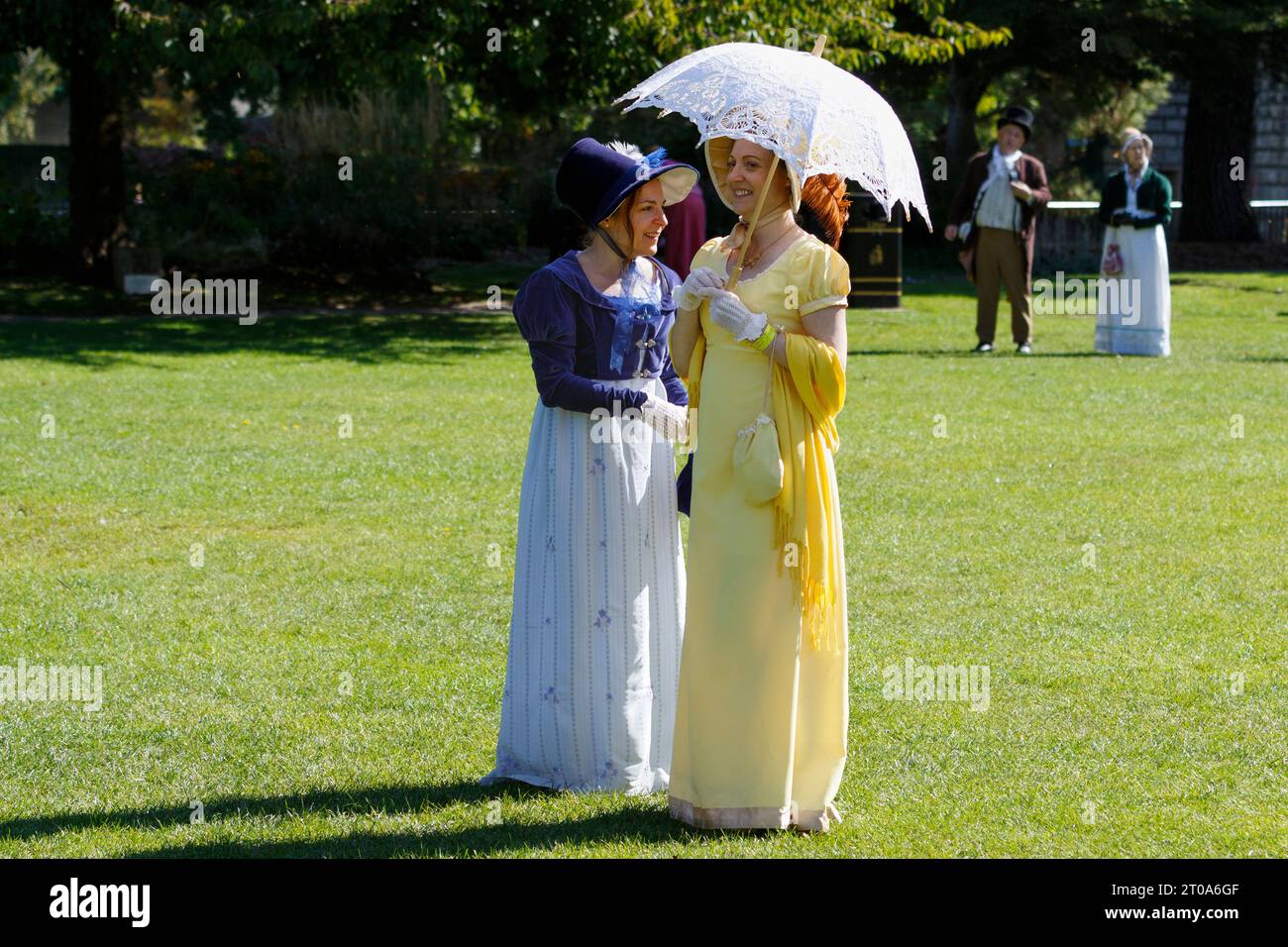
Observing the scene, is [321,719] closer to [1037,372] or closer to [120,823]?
[120,823]

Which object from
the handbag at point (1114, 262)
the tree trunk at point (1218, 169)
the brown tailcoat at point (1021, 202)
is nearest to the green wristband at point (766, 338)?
the brown tailcoat at point (1021, 202)

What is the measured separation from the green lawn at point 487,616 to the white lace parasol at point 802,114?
75.8 inches

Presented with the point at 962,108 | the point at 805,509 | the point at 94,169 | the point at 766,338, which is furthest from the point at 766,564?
the point at 962,108

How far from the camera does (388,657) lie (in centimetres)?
702

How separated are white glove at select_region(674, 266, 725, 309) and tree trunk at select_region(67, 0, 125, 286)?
60.0 feet

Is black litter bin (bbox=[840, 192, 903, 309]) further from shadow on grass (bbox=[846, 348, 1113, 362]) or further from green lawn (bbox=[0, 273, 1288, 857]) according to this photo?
green lawn (bbox=[0, 273, 1288, 857])

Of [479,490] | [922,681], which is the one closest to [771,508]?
[922,681]

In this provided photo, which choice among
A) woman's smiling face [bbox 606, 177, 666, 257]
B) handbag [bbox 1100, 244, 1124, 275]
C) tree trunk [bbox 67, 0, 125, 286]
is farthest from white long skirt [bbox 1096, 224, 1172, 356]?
woman's smiling face [bbox 606, 177, 666, 257]

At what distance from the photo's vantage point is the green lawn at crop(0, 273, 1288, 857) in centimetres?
524

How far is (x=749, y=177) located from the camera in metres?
4.85

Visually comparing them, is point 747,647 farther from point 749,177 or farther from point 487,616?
point 487,616

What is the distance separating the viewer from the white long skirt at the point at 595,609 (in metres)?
5.46

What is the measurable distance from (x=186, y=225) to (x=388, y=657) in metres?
18.0

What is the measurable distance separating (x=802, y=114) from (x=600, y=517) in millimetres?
1465
